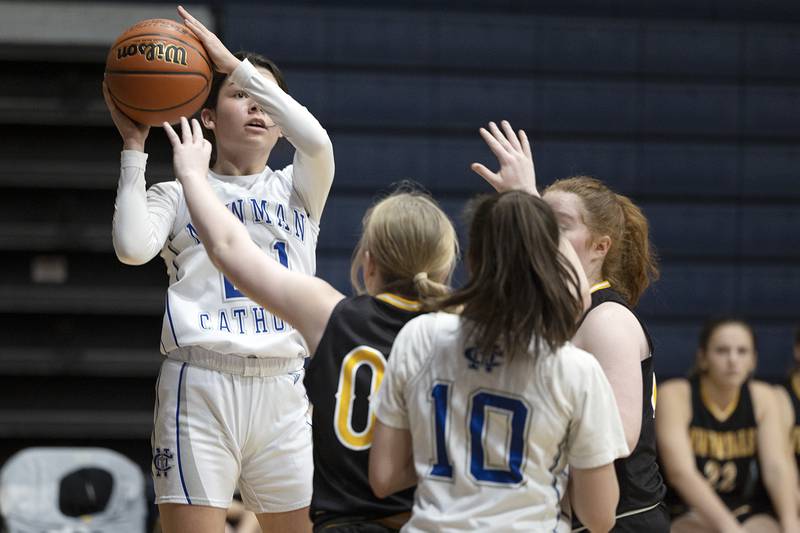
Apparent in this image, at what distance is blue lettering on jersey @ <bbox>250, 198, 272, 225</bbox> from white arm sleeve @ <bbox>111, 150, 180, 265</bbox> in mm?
224

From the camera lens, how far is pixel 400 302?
2205 mm

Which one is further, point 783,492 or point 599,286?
point 783,492

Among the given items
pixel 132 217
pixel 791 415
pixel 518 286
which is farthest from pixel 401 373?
pixel 791 415

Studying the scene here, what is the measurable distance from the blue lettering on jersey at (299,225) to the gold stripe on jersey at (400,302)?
0.77 m

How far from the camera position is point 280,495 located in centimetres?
282

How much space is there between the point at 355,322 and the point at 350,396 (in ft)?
0.49

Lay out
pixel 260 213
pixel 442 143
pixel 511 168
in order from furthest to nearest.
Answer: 1. pixel 442 143
2. pixel 260 213
3. pixel 511 168

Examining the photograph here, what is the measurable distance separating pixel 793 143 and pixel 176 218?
500 cm

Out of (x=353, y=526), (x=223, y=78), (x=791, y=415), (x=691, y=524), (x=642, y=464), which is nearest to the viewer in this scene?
(x=353, y=526)

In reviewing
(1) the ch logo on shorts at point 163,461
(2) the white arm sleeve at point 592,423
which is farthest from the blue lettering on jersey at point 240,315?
(2) the white arm sleeve at point 592,423

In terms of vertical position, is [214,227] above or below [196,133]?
below

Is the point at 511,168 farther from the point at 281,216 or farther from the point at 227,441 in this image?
the point at 227,441

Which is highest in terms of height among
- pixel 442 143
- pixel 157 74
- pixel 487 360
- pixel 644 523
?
pixel 442 143

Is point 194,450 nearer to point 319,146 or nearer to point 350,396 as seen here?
point 350,396
